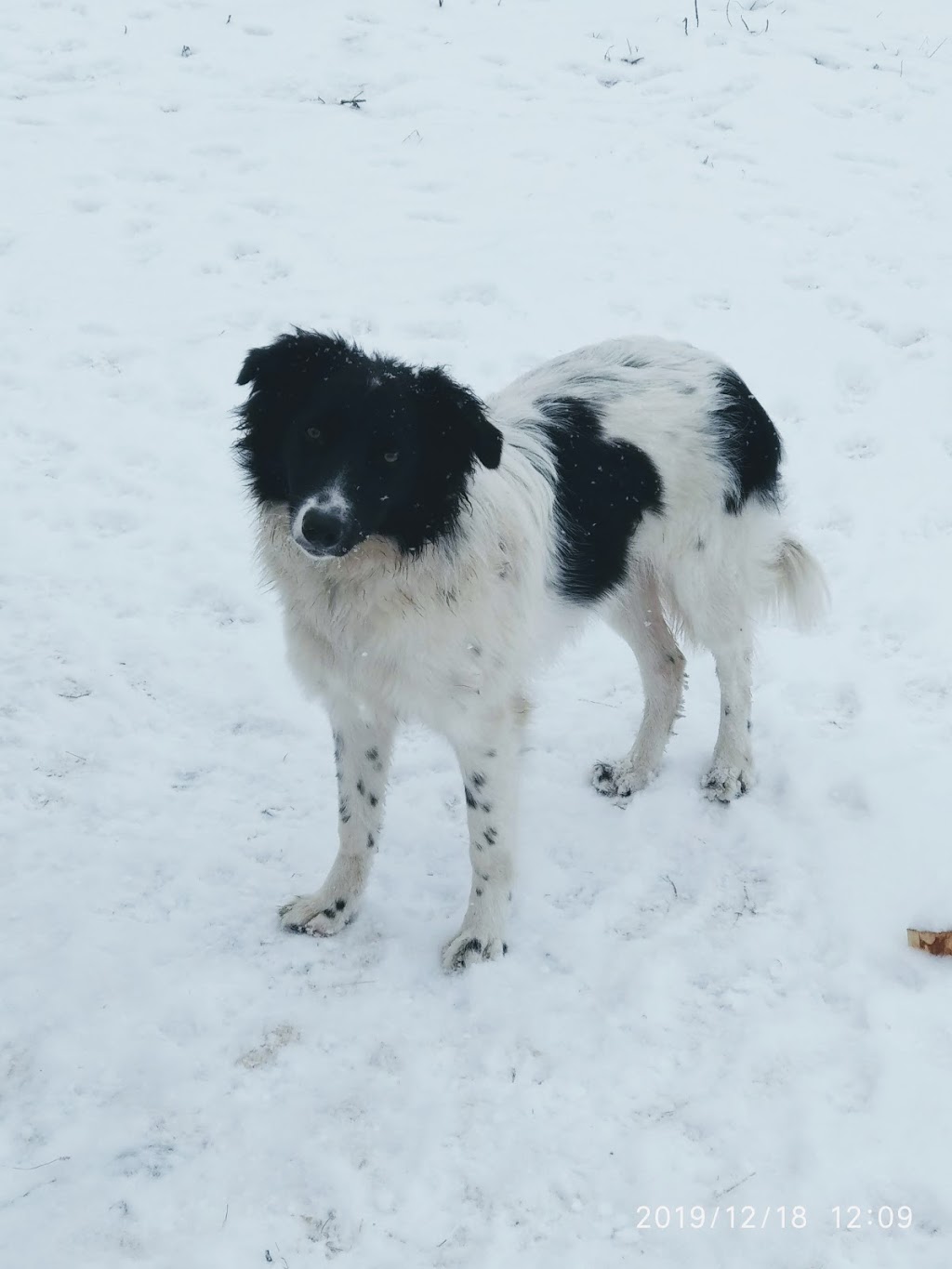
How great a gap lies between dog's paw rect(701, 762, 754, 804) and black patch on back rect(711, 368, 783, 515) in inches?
40.1

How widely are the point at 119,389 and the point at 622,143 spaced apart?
15.5ft

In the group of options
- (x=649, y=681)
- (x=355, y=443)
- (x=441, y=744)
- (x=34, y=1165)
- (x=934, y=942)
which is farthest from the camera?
(x=441, y=744)

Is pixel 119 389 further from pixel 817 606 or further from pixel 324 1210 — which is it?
pixel 324 1210

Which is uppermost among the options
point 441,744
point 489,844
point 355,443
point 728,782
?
point 355,443

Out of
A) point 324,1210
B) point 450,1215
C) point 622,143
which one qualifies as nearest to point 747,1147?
point 450,1215

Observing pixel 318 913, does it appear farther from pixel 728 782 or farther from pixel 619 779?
pixel 728 782

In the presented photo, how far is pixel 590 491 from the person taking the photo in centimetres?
369

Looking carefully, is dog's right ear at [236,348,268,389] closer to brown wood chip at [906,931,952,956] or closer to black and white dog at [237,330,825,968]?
black and white dog at [237,330,825,968]

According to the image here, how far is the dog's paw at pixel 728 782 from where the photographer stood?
4.27m

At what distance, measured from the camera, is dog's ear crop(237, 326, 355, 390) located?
312 cm

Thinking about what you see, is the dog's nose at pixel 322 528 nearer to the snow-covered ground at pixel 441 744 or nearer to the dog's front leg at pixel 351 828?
the dog's front leg at pixel 351 828

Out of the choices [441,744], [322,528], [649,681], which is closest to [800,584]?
[649,681]

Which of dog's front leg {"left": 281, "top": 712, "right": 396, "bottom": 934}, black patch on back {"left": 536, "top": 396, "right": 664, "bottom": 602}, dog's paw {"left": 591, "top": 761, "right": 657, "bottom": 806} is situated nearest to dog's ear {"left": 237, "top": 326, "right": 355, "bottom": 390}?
black patch on back {"left": 536, "top": 396, "right": 664, "bottom": 602}

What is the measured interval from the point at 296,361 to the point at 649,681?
2.07 meters
